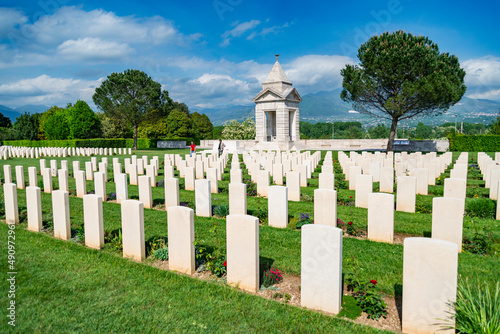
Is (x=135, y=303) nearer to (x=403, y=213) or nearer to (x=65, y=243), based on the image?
(x=65, y=243)

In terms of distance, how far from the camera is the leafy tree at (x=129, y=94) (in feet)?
139

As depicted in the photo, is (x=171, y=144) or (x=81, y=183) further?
(x=171, y=144)

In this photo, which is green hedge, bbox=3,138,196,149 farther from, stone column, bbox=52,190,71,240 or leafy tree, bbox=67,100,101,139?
stone column, bbox=52,190,71,240

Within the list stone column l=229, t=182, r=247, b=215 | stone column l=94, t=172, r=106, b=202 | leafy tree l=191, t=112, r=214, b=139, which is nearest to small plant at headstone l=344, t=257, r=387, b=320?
stone column l=229, t=182, r=247, b=215

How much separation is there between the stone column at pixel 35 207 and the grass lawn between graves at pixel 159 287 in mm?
233

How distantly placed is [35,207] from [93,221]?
1918 mm

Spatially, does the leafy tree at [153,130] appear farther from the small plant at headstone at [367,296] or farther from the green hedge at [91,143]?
the small plant at headstone at [367,296]

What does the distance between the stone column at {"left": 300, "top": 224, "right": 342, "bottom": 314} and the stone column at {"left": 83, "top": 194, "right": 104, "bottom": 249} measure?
11.6ft

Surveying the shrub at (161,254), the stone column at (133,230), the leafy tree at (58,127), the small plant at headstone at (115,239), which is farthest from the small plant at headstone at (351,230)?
the leafy tree at (58,127)

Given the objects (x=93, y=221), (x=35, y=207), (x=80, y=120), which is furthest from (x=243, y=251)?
(x=80, y=120)

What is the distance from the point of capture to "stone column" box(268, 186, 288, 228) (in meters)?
6.85

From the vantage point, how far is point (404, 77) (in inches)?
1031

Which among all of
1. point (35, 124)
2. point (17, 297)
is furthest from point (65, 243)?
point (35, 124)

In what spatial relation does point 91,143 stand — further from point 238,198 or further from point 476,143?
point 476,143
